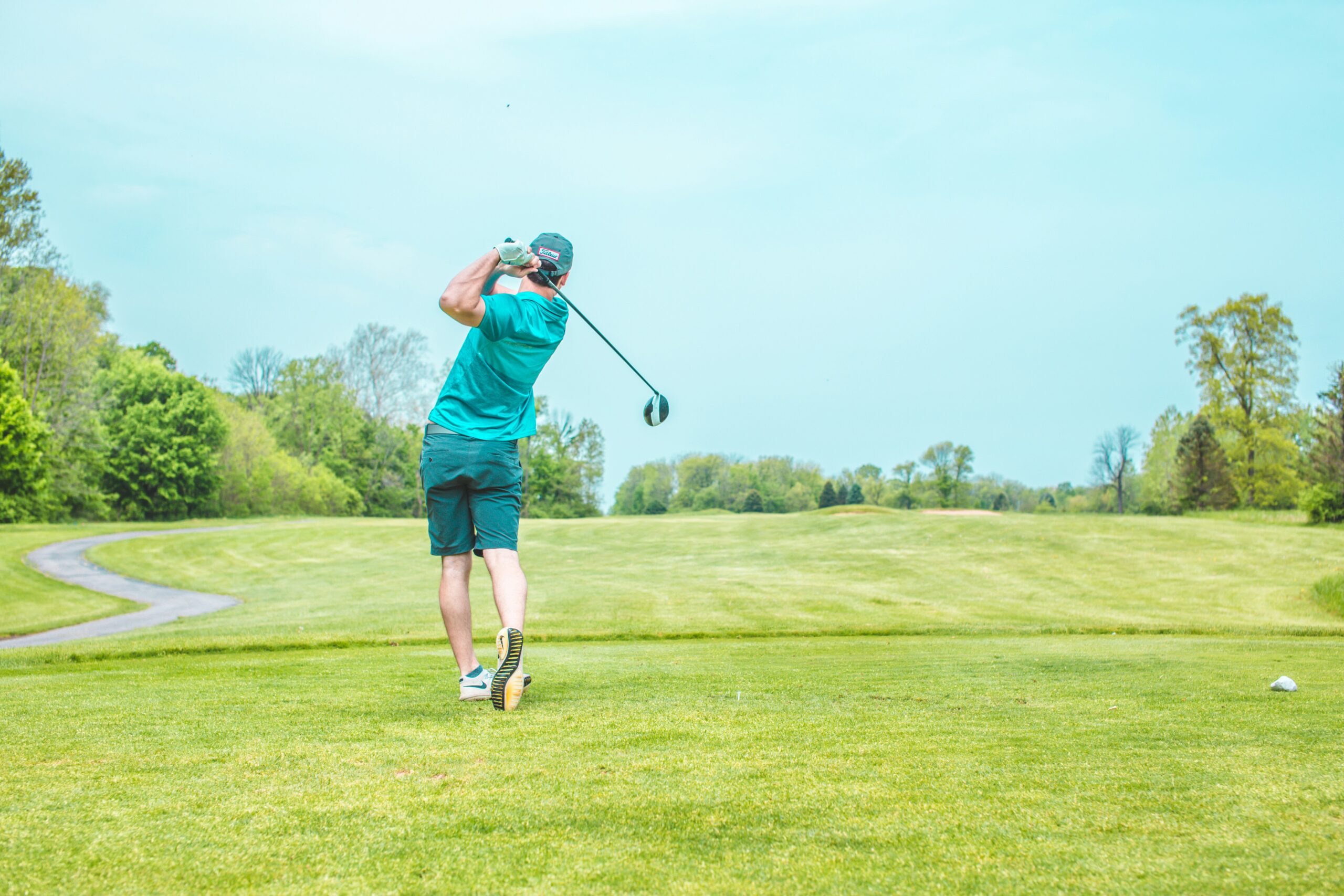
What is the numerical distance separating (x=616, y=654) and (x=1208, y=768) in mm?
4566

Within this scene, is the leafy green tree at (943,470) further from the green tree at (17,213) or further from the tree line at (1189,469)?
the green tree at (17,213)

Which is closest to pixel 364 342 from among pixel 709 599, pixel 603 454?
pixel 603 454

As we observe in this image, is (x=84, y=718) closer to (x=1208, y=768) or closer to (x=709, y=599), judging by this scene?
(x=1208, y=768)

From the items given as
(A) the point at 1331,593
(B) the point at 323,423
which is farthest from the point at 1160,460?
(B) the point at 323,423

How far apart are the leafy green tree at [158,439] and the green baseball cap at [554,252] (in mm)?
43929

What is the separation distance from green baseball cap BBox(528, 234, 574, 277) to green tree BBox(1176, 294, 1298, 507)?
49.9 metres

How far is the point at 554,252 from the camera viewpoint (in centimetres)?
440

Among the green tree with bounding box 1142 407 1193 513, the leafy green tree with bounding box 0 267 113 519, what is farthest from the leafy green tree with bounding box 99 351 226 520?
the green tree with bounding box 1142 407 1193 513

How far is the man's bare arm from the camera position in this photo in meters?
4.00

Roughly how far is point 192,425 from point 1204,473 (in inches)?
2016

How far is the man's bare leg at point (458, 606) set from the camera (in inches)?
163

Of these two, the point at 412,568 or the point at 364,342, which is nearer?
the point at 412,568

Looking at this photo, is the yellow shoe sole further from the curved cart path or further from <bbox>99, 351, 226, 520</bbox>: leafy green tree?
<bbox>99, 351, 226, 520</bbox>: leafy green tree

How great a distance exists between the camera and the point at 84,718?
3393mm
